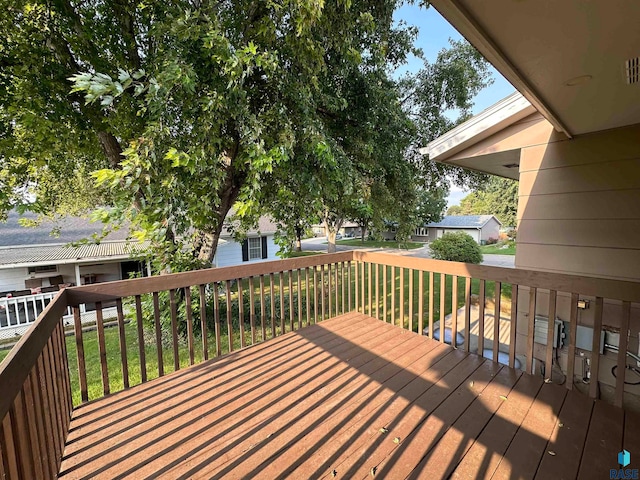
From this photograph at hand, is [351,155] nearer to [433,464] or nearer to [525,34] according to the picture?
[525,34]

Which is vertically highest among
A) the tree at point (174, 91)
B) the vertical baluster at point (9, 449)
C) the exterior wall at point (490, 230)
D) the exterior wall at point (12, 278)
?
the tree at point (174, 91)

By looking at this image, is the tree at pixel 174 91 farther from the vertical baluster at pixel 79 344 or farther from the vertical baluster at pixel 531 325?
the vertical baluster at pixel 531 325

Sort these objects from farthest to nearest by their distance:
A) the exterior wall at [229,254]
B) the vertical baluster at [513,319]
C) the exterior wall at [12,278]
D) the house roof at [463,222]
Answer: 1. the house roof at [463,222]
2. the exterior wall at [229,254]
3. the exterior wall at [12,278]
4. the vertical baluster at [513,319]

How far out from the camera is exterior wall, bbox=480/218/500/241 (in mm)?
28898

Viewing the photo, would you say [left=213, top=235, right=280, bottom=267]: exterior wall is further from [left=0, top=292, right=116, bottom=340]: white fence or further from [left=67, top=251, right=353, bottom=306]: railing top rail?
[left=67, top=251, right=353, bottom=306]: railing top rail

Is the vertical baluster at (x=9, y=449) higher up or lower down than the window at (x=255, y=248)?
higher up

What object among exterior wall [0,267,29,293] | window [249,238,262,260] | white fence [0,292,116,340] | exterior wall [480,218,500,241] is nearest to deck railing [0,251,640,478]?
white fence [0,292,116,340]

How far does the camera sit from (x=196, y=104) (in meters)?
3.36

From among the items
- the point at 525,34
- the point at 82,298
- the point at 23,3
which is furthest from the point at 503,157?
the point at 23,3

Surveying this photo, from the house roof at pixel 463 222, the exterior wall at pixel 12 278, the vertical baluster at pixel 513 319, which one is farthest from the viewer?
the house roof at pixel 463 222

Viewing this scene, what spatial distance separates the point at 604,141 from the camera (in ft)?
8.55

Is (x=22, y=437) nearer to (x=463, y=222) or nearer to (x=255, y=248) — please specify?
(x=255, y=248)

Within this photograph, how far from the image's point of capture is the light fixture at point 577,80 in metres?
1.56

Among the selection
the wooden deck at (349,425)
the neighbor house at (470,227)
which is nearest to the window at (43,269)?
the wooden deck at (349,425)
